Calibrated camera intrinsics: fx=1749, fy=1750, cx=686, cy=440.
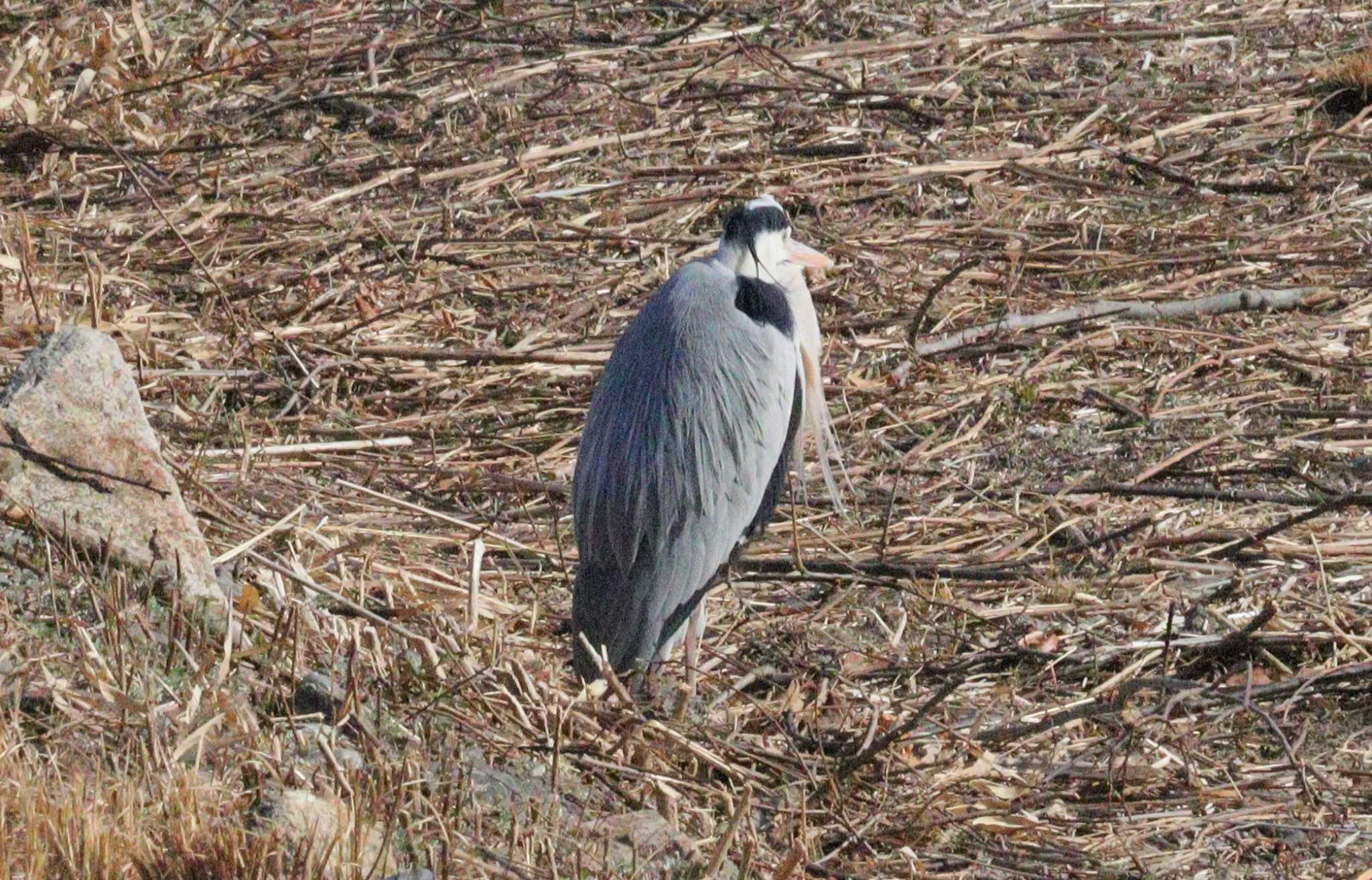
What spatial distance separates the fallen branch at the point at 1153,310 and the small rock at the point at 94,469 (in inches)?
115

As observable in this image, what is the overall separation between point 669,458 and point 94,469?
4.50ft

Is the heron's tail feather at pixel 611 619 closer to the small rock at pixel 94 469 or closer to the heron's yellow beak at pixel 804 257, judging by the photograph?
the small rock at pixel 94 469

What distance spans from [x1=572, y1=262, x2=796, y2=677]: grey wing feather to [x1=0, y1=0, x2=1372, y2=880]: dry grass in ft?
0.85

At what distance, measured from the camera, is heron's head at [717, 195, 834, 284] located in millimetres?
4652

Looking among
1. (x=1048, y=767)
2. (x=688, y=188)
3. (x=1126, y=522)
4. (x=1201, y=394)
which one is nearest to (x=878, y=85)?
(x=688, y=188)

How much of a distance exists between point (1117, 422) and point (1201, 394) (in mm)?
362

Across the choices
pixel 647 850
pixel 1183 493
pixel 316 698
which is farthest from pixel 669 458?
pixel 1183 493

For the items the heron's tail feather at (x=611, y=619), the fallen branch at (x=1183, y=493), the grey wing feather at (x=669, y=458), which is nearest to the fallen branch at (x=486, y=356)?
the grey wing feather at (x=669, y=458)

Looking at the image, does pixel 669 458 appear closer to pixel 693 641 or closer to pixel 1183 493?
pixel 693 641

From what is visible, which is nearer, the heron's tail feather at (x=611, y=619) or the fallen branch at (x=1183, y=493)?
the heron's tail feather at (x=611, y=619)

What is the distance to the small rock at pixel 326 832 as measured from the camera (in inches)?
109

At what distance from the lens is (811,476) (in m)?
5.55

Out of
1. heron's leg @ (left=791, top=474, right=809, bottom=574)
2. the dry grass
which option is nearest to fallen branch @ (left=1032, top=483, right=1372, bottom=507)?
the dry grass

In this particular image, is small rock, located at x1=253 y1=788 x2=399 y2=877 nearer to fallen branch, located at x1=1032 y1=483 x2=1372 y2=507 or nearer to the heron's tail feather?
the heron's tail feather
